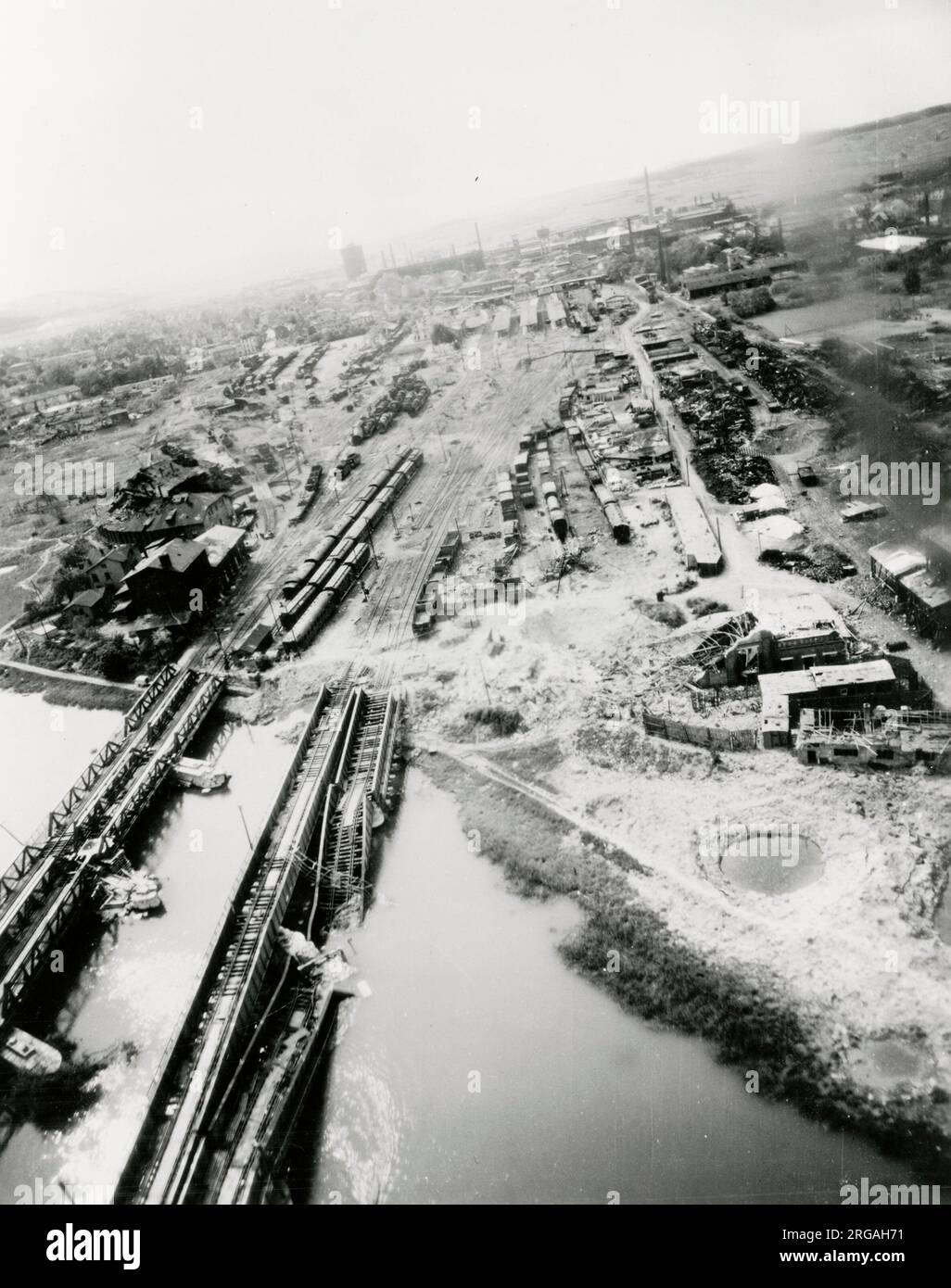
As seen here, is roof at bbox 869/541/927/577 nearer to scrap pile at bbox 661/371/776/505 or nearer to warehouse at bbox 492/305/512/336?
Answer: scrap pile at bbox 661/371/776/505

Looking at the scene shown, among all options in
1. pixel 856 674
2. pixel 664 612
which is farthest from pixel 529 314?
pixel 856 674

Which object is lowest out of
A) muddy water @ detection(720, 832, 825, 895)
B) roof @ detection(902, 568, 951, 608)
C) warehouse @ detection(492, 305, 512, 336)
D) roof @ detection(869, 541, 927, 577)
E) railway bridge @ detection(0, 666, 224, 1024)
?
muddy water @ detection(720, 832, 825, 895)

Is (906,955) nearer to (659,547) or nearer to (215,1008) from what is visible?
(215,1008)

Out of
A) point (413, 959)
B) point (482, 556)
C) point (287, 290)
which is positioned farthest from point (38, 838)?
point (287, 290)

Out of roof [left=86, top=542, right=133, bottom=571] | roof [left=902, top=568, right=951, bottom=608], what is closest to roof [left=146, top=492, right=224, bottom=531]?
roof [left=86, top=542, right=133, bottom=571]

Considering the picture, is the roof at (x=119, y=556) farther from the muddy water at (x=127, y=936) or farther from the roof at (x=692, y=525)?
the roof at (x=692, y=525)

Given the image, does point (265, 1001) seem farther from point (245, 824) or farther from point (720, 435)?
point (720, 435)
